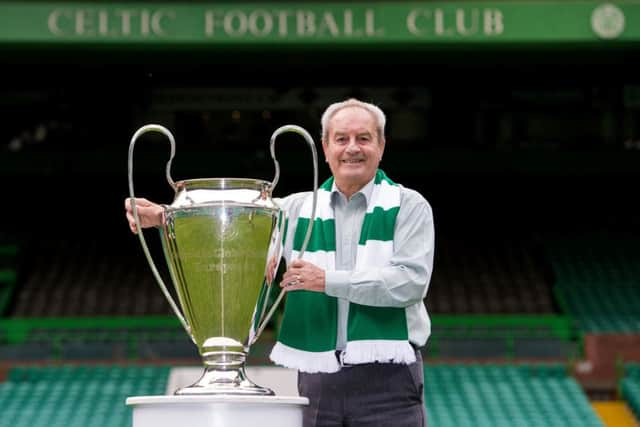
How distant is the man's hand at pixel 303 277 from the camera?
11.4ft

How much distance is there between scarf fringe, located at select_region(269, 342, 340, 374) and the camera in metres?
3.65

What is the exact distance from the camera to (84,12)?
1202 cm

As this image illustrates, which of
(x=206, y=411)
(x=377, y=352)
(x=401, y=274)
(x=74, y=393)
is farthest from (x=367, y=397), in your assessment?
(x=74, y=393)

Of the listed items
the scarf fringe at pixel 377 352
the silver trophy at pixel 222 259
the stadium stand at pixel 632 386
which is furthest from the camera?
the stadium stand at pixel 632 386

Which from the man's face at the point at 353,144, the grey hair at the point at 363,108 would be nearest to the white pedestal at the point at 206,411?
the man's face at the point at 353,144

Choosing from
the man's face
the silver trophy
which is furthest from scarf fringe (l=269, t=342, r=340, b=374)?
the man's face

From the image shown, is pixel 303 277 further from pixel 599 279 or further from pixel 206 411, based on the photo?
pixel 599 279

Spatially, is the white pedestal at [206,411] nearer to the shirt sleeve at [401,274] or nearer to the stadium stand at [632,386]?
the shirt sleeve at [401,274]

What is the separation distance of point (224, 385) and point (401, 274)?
1.83 feet

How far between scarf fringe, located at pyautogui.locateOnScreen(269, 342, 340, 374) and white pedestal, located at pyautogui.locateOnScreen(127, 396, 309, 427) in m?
0.36

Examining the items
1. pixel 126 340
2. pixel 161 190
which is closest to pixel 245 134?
pixel 161 190

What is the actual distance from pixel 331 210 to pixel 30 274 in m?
12.2

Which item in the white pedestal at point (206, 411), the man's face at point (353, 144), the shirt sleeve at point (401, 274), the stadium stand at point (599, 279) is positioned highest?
the man's face at point (353, 144)

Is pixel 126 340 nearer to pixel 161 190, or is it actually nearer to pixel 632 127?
pixel 161 190
